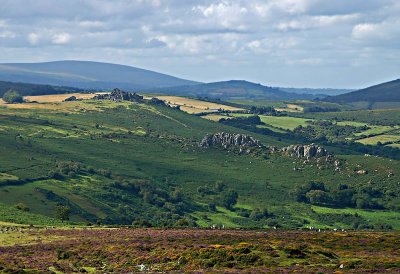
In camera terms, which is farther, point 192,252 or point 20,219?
point 20,219

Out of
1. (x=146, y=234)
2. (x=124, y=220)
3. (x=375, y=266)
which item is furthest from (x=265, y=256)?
(x=124, y=220)

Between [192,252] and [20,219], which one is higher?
[192,252]

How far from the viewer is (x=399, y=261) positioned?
7769 cm

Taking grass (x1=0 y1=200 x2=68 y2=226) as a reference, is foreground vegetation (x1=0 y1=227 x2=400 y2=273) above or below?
above

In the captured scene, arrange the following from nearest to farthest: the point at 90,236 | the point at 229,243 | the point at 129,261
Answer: the point at 129,261
the point at 229,243
the point at 90,236

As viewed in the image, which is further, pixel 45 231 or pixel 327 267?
pixel 45 231

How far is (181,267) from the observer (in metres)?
78.5

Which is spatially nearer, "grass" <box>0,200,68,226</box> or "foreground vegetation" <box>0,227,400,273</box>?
"foreground vegetation" <box>0,227,400,273</box>

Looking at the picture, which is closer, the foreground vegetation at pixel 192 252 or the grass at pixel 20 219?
the foreground vegetation at pixel 192 252

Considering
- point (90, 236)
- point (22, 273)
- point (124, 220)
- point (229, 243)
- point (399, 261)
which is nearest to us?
point (22, 273)

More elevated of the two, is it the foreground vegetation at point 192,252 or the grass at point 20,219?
the foreground vegetation at point 192,252

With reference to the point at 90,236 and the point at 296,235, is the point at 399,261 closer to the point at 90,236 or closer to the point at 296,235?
the point at 296,235

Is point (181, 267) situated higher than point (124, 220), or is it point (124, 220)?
point (181, 267)

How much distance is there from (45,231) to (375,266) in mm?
52678
